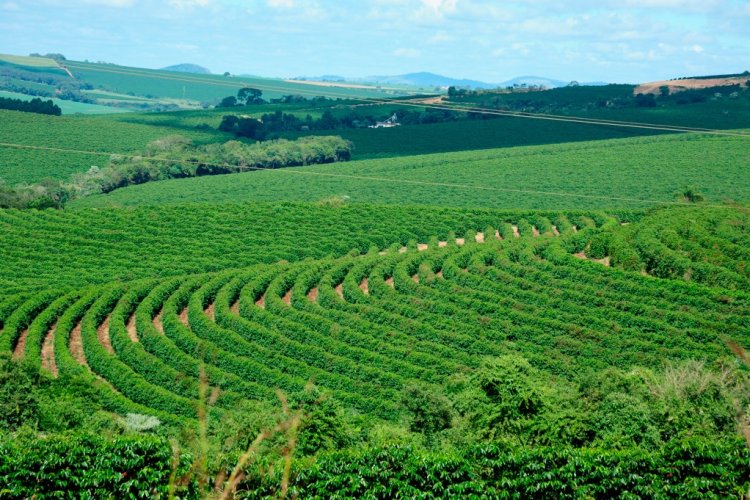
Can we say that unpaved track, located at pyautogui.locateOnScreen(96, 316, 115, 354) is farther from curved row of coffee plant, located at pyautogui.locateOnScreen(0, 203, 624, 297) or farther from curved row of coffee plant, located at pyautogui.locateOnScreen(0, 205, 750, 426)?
curved row of coffee plant, located at pyautogui.locateOnScreen(0, 203, 624, 297)

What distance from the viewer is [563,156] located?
311ft

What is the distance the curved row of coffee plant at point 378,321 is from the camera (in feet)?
112

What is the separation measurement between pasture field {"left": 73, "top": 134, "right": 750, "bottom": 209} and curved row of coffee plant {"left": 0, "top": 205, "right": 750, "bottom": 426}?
26.3m

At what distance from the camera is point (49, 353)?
38.0 m

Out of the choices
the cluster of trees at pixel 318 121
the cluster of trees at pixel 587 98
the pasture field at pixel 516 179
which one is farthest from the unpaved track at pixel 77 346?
the cluster of trees at pixel 587 98

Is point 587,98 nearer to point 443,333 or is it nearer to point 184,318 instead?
point 443,333

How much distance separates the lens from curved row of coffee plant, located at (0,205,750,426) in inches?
1344

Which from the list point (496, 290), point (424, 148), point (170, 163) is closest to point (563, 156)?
point (424, 148)

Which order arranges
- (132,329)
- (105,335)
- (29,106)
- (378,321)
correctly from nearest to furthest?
(378,321) < (105,335) < (132,329) < (29,106)

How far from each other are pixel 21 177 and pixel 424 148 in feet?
167

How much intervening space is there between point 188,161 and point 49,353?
56744 mm

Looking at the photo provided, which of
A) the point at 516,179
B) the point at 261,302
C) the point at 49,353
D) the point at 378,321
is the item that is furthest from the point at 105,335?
the point at 516,179

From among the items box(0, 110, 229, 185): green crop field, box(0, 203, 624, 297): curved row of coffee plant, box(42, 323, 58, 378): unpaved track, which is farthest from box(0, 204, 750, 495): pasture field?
box(0, 110, 229, 185): green crop field

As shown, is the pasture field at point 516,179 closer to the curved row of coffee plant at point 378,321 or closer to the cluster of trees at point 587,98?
the curved row of coffee plant at point 378,321
